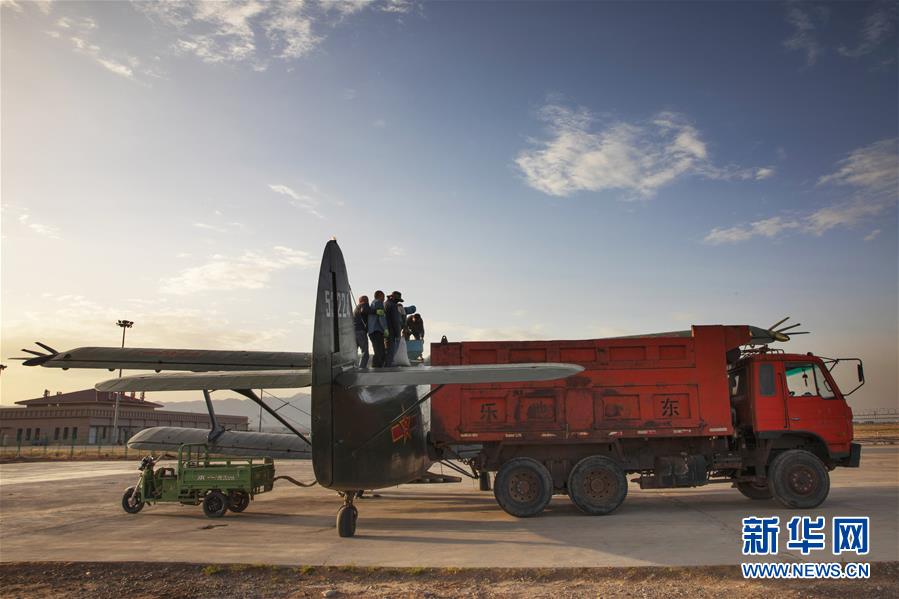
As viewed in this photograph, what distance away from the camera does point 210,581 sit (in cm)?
771

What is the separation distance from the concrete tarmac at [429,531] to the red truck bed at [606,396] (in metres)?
1.88

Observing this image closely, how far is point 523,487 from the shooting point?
39.8 ft

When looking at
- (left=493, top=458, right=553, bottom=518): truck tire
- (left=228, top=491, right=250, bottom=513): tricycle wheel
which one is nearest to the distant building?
(left=228, top=491, right=250, bottom=513): tricycle wheel

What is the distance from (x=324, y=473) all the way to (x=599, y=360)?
6.38 metres

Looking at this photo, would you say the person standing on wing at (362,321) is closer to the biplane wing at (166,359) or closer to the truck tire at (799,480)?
the biplane wing at (166,359)

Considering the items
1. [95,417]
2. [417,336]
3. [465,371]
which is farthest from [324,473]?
[95,417]

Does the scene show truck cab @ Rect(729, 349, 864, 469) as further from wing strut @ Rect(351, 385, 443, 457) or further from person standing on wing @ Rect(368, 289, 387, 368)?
person standing on wing @ Rect(368, 289, 387, 368)

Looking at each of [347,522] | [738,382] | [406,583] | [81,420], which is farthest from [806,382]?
[81,420]

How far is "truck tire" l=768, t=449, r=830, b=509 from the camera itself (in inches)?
473

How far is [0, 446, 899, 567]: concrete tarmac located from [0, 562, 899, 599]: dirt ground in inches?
17.3

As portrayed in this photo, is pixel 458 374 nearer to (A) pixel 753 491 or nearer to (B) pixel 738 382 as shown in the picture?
(B) pixel 738 382

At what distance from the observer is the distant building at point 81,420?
70.1m

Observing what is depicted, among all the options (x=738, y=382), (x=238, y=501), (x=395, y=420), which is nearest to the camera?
(x=395, y=420)

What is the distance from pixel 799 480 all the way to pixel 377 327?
9.68 m
